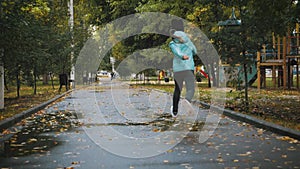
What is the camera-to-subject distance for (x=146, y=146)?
7980mm

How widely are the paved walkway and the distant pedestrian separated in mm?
938

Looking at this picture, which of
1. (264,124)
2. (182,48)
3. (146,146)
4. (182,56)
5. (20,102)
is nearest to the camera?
(146,146)

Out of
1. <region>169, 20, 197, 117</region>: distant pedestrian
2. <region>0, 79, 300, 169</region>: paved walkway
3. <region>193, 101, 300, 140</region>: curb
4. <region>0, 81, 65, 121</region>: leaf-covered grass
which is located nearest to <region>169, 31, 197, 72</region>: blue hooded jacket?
<region>169, 20, 197, 117</region>: distant pedestrian

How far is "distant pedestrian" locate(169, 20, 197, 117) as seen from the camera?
419 inches

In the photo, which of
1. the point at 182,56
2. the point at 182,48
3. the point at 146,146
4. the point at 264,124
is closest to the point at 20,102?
the point at 182,48

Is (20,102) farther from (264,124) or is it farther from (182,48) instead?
(264,124)

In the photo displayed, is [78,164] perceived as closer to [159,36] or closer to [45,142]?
[45,142]

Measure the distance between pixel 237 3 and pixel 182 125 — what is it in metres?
4.99

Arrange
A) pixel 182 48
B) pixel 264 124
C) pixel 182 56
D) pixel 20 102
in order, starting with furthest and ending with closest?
pixel 20 102, pixel 182 48, pixel 182 56, pixel 264 124

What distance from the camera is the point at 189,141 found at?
27.6 ft

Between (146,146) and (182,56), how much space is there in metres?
2.98

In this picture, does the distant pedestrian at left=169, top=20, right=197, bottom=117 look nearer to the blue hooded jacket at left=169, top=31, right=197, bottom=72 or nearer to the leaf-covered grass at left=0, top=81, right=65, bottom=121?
the blue hooded jacket at left=169, top=31, right=197, bottom=72

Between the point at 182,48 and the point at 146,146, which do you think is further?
the point at 182,48

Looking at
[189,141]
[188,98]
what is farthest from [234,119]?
[189,141]
